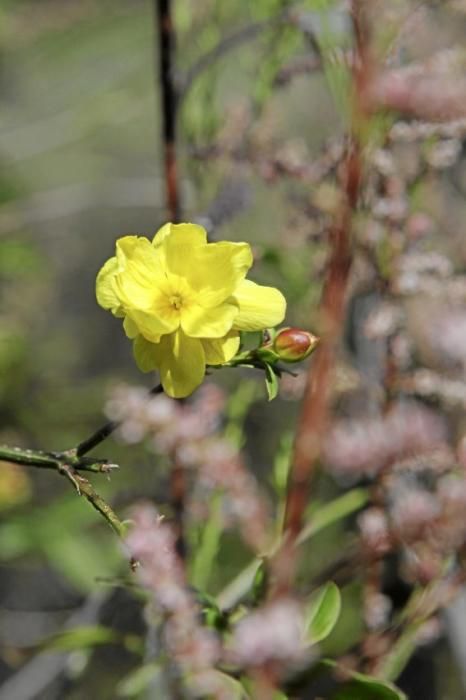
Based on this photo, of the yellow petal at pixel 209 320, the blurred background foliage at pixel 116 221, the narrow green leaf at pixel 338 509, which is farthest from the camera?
the blurred background foliage at pixel 116 221

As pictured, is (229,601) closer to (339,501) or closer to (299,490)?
(339,501)

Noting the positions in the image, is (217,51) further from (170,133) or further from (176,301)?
(176,301)

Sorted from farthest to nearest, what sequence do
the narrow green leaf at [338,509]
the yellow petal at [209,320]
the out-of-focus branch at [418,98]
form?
→ the narrow green leaf at [338,509] < the yellow petal at [209,320] < the out-of-focus branch at [418,98]

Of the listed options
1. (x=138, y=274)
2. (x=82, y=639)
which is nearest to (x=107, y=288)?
(x=138, y=274)

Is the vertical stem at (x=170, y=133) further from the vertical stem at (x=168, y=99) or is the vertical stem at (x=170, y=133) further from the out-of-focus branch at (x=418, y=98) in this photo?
the out-of-focus branch at (x=418, y=98)

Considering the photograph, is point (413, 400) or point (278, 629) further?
point (413, 400)

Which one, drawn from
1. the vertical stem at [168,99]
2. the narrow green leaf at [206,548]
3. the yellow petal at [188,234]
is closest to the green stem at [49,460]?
the yellow petal at [188,234]

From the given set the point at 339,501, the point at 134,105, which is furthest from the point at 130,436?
the point at 134,105
